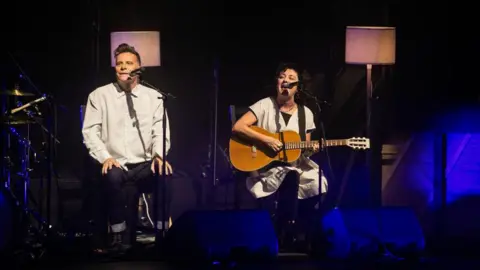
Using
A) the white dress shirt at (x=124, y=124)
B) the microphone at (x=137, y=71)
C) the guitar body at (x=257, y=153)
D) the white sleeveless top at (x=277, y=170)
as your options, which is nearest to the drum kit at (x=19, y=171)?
the white dress shirt at (x=124, y=124)

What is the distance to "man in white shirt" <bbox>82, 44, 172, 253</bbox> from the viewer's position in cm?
525

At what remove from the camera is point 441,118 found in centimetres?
623

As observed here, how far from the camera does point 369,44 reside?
19.4 feet

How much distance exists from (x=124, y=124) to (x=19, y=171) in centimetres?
118

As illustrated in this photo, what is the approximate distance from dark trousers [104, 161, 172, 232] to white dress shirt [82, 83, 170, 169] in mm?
93

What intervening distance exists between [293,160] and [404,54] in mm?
1790

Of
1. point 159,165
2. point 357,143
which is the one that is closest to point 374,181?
point 357,143

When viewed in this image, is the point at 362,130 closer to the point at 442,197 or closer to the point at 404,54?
the point at 404,54

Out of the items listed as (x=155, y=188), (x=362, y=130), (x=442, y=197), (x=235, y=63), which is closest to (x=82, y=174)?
(x=155, y=188)

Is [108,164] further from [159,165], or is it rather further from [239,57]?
[239,57]

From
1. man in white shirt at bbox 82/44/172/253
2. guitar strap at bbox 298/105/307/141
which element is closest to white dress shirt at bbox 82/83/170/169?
man in white shirt at bbox 82/44/172/253

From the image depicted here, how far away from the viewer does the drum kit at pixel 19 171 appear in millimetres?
4883

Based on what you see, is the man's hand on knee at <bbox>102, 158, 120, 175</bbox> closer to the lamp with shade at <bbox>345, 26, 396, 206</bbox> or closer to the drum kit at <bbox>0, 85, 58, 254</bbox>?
the drum kit at <bbox>0, 85, 58, 254</bbox>

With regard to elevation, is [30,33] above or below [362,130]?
above
